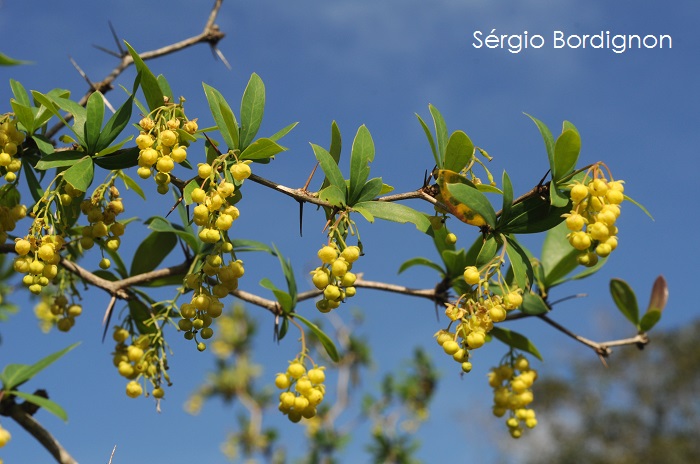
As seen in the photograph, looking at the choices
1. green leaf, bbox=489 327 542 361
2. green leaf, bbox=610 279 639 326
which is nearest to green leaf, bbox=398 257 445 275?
green leaf, bbox=489 327 542 361

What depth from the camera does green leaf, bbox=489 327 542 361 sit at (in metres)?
1.88

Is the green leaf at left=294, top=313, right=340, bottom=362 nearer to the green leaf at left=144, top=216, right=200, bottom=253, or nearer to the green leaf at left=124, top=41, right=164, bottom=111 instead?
the green leaf at left=144, top=216, right=200, bottom=253

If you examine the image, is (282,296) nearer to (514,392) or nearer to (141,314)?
(141,314)

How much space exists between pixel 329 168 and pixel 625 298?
1108 mm

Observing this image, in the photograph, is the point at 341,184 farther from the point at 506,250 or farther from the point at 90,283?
the point at 90,283

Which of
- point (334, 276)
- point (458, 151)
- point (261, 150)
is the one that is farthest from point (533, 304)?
point (261, 150)

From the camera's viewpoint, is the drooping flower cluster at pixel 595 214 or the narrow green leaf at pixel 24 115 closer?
the drooping flower cluster at pixel 595 214

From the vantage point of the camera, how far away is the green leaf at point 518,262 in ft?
4.19

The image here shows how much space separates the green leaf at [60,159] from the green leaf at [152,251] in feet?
1.89

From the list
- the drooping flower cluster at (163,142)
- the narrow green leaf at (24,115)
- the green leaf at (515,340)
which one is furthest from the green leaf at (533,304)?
the narrow green leaf at (24,115)

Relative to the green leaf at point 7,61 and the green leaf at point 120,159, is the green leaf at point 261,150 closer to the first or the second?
the green leaf at point 120,159

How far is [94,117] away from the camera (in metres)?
1.34

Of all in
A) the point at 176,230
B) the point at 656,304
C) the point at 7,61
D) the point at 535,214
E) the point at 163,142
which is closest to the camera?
the point at 7,61

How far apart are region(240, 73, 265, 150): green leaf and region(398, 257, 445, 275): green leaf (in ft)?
2.40
